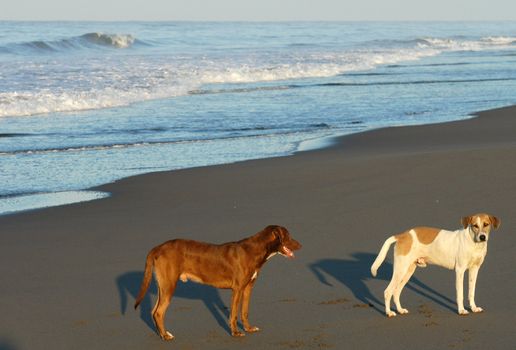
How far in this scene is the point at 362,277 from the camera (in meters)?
8.19

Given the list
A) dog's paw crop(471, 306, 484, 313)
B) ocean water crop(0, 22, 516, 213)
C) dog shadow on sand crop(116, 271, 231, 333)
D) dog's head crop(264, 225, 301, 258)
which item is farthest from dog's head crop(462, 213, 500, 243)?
ocean water crop(0, 22, 516, 213)

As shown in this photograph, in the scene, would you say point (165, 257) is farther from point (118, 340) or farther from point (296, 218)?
point (296, 218)

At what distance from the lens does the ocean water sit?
1484 centimetres

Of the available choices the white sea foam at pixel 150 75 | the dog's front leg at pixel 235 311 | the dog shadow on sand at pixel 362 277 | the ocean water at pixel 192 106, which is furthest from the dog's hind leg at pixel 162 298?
the white sea foam at pixel 150 75

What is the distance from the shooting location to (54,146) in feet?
54.9

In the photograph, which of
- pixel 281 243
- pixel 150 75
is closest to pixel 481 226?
pixel 281 243

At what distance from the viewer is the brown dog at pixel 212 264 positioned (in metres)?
6.68

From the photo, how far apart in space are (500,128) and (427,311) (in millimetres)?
11036

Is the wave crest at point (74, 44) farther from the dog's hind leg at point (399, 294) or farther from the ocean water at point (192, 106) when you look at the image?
the dog's hind leg at point (399, 294)

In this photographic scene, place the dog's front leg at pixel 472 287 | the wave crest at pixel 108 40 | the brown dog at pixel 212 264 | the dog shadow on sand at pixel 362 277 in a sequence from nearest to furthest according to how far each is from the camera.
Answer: the brown dog at pixel 212 264
the dog's front leg at pixel 472 287
the dog shadow on sand at pixel 362 277
the wave crest at pixel 108 40

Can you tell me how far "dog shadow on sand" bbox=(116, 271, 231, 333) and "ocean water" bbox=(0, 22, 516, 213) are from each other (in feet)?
12.0

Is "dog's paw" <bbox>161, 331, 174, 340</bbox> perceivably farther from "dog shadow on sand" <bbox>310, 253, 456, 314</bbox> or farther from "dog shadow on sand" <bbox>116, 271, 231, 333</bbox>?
"dog shadow on sand" <bbox>310, 253, 456, 314</bbox>

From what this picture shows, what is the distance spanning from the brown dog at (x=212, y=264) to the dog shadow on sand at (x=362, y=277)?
3.77 feet

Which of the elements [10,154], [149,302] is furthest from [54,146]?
[149,302]
